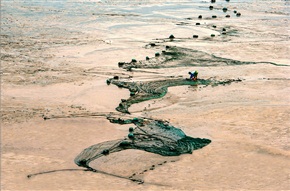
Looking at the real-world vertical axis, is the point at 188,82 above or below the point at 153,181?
above

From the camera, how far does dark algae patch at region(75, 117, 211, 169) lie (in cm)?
1495

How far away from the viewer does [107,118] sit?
704 inches

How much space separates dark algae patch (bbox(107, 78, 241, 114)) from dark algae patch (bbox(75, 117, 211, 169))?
225 centimetres

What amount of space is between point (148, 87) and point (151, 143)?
5.57m

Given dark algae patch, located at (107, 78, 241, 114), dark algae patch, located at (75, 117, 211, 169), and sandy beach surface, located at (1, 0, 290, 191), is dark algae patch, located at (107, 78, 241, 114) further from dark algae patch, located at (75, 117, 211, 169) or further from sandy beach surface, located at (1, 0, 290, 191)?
dark algae patch, located at (75, 117, 211, 169)

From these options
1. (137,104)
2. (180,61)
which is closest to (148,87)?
(137,104)

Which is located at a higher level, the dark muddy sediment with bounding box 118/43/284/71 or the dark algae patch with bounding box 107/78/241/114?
the dark muddy sediment with bounding box 118/43/284/71

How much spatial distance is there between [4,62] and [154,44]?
8424mm

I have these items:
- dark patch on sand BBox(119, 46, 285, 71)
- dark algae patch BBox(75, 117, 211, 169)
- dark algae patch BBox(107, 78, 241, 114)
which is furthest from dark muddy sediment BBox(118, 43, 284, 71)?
dark algae patch BBox(75, 117, 211, 169)

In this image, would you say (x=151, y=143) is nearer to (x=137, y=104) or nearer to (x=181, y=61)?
(x=137, y=104)

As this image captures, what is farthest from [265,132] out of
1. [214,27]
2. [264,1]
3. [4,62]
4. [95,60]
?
[264,1]

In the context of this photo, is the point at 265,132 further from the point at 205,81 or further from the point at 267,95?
the point at 205,81

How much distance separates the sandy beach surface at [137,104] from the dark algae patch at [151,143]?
0.26 meters

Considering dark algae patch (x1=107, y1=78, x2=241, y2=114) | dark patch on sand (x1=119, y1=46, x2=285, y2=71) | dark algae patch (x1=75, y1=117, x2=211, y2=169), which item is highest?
dark patch on sand (x1=119, y1=46, x2=285, y2=71)
